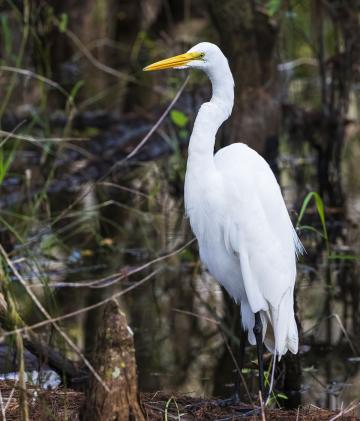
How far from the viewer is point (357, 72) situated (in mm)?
7188

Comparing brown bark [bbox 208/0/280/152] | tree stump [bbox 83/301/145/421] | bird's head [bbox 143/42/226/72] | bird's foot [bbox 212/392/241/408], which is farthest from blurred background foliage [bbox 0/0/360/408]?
bird's head [bbox 143/42/226/72]

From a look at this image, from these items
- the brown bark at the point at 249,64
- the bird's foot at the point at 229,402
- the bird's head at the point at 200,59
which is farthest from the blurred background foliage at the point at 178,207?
the bird's head at the point at 200,59

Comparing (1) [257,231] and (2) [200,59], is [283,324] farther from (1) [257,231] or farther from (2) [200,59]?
(2) [200,59]

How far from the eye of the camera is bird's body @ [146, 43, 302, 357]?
3.51 m

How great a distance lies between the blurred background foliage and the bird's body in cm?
36

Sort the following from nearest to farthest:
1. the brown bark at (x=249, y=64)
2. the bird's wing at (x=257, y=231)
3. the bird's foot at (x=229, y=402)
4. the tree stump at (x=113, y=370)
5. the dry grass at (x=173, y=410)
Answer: the tree stump at (x=113, y=370) → the dry grass at (x=173, y=410) → the bird's wing at (x=257, y=231) → the bird's foot at (x=229, y=402) → the brown bark at (x=249, y=64)

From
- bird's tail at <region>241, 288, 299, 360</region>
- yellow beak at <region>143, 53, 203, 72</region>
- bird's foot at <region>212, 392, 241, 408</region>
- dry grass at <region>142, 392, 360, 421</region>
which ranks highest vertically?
yellow beak at <region>143, 53, 203, 72</region>

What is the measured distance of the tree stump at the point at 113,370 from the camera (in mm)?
2783

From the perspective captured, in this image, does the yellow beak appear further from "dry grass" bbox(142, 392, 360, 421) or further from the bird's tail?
"dry grass" bbox(142, 392, 360, 421)

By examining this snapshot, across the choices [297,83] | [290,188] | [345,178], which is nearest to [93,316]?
[290,188]

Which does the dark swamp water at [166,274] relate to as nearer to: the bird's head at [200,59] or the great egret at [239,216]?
the great egret at [239,216]

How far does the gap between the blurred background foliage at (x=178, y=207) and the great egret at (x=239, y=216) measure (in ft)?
1.18

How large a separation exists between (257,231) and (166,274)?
8.48 feet

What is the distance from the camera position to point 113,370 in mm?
2801
